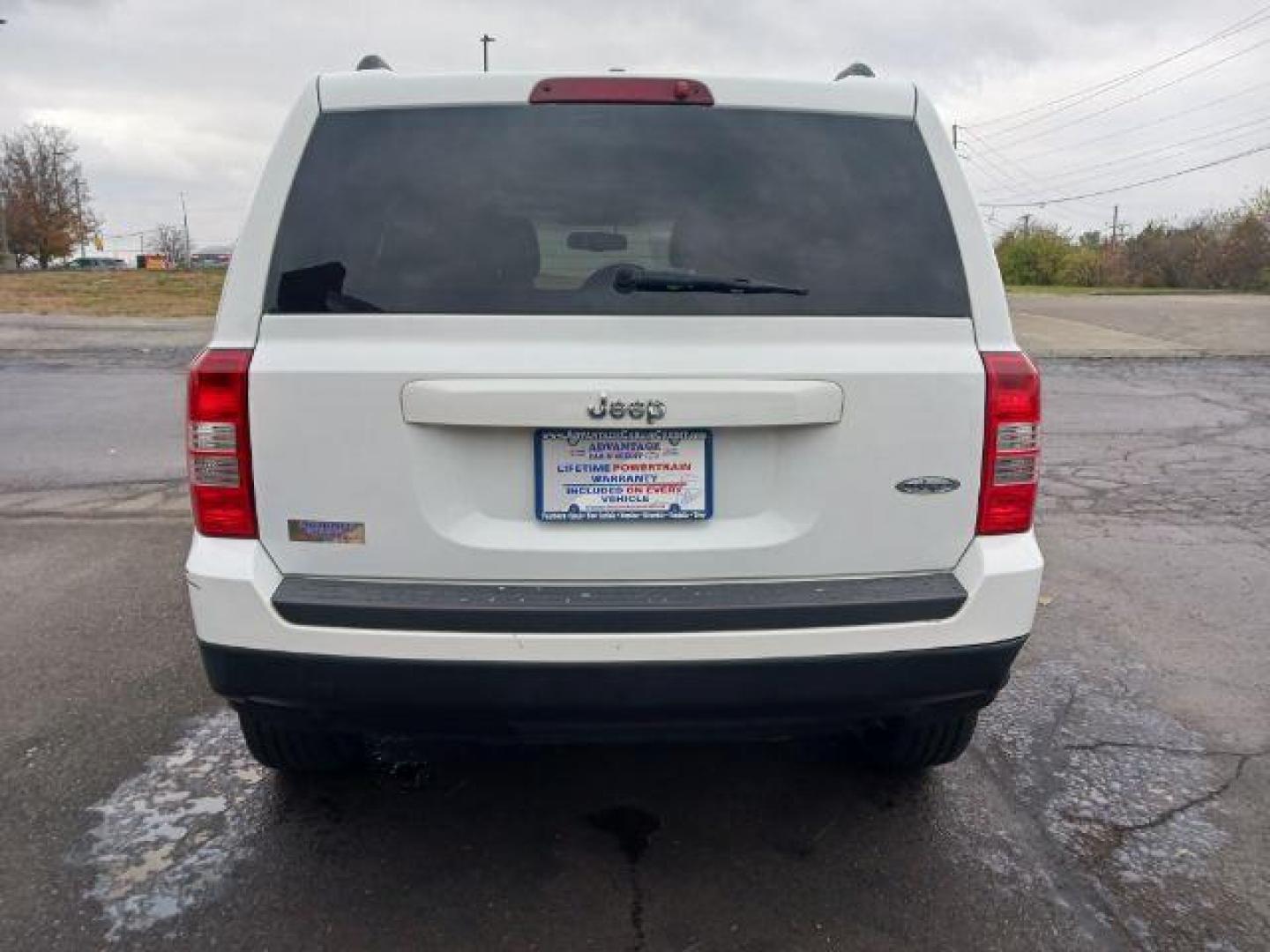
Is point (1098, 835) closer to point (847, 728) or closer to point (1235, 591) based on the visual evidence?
point (847, 728)

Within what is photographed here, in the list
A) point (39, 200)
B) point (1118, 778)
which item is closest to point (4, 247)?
point (39, 200)

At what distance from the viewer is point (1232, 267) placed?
39719mm

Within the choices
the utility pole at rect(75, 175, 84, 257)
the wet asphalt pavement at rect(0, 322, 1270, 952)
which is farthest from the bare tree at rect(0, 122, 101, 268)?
the wet asphalt pavement at rect(0, 322, 1270, 952)

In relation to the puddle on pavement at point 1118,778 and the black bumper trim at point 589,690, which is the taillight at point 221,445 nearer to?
the black bumper trim at point 589,690

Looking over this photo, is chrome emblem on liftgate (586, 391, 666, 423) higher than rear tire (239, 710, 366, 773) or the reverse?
higher

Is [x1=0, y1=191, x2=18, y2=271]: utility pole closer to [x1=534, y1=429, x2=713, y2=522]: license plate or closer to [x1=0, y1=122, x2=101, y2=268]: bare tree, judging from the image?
[x1=0, y1=122, x2=101, y2=268]: bare tree

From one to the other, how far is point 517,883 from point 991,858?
4.14ft

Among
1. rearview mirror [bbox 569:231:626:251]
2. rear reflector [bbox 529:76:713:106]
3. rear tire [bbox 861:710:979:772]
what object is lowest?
rear tire [bbox 861:710:979:772]

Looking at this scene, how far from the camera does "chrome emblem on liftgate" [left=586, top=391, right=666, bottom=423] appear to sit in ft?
7.56

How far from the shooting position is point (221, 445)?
2.36 m

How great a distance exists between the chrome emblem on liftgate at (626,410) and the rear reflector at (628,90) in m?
0.76

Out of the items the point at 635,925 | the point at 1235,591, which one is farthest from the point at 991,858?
the point at 1235,591

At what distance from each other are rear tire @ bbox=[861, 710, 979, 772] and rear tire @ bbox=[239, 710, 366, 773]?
154cm

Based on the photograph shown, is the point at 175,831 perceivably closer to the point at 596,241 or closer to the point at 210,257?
the point at 596,241
